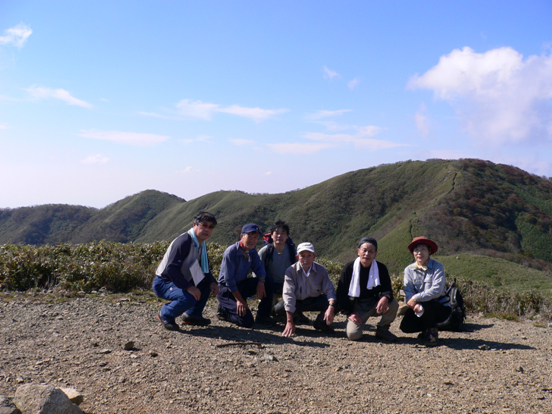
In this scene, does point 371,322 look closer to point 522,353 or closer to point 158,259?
point 522,353

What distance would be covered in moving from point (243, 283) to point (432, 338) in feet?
7.89

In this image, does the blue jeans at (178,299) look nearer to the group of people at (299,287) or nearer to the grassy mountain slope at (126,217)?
the group of people at (299,287)

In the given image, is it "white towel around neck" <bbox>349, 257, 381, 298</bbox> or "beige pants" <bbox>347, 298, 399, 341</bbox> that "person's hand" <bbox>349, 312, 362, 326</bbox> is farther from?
"white towel around neck" <bbox>349, 257, 381, 298</bbox>

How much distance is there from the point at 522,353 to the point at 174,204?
4535 inches

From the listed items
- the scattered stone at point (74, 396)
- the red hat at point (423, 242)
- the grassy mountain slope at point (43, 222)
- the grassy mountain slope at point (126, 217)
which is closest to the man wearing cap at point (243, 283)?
the red hat at point (423, 242)

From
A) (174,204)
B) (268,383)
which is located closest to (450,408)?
(268,383)

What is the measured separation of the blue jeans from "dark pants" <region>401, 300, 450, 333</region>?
247cm

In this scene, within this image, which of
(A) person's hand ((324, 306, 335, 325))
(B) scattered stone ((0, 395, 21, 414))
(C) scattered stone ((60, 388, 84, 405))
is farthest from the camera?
A: (A) person's hand ((324, 306, 335, 325))

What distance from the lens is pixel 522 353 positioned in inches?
172

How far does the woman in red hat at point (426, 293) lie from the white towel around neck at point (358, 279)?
386 millimetres

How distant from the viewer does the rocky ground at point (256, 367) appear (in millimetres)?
2957

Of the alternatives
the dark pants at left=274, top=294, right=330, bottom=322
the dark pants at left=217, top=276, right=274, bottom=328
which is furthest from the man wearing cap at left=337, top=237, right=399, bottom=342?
the dark pants at left=217, top=276, right=274, bottom=328

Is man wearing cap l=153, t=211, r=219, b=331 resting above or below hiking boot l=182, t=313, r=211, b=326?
above

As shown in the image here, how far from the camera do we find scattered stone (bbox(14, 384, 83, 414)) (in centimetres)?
238
